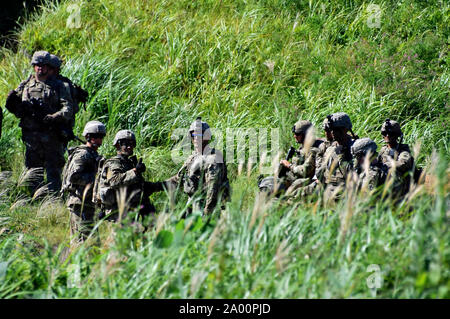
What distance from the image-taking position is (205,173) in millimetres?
6590

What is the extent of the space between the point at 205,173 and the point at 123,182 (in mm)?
802

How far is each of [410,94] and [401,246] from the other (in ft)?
21.8

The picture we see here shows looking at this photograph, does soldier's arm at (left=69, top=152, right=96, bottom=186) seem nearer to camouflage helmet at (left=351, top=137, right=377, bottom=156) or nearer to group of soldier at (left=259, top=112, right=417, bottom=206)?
group of soldier at (left=259, top=112, right=417, bottom=206)

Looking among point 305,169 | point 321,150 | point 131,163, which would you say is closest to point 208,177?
point 131,163

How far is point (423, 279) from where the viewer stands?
3582mm

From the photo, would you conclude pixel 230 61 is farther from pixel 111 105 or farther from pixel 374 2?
pixel 374 2

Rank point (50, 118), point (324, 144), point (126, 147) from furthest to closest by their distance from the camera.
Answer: point (50, 118) < point (324, 144) < point (126, 147)

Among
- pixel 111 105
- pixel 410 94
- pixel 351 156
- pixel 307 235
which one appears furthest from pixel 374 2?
pixel 307 235

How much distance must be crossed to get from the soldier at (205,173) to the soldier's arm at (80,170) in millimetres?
897

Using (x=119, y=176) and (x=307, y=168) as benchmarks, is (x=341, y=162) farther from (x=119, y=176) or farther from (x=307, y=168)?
(x=119, y=176)

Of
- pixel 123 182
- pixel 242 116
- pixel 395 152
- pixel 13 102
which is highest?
pixel 13 102

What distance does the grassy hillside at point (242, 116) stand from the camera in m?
4.21

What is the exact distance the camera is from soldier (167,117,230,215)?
6.46 m

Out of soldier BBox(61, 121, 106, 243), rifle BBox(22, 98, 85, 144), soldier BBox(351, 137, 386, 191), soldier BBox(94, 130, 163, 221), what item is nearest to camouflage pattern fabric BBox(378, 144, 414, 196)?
soldier BBox(351, 137, 386, 191)
